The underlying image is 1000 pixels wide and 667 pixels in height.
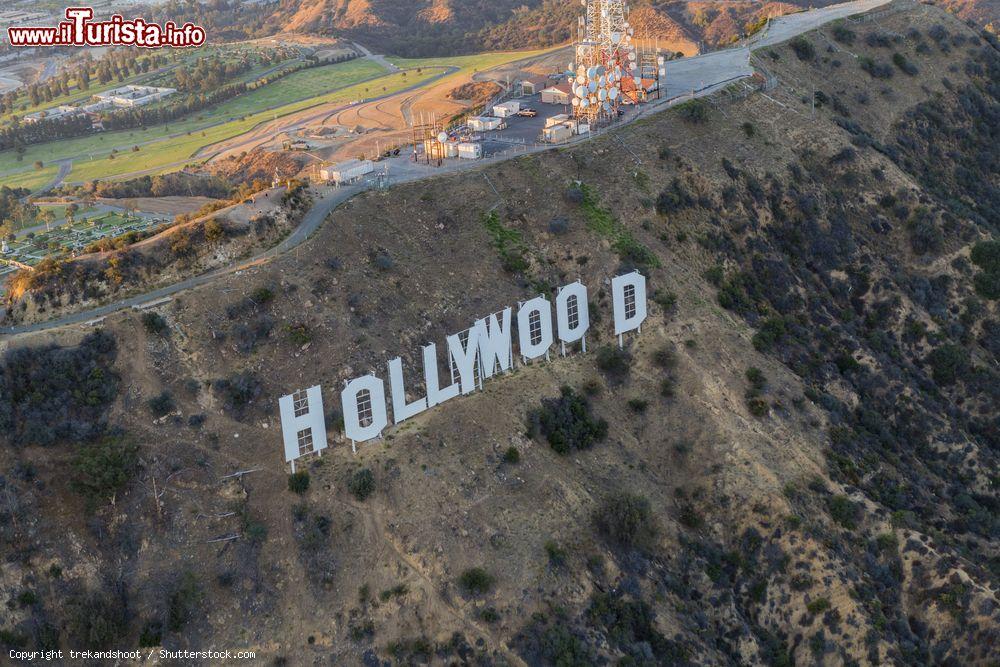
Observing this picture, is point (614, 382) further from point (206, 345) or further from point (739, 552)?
point (206, 345)

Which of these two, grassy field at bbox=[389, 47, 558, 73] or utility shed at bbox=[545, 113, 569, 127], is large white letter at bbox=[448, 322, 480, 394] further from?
grassy field at bbox=[389, 47, 558, 73]

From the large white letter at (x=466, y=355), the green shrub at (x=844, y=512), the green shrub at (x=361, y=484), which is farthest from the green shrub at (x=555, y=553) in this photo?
the green shrub at (x=844, y=512)

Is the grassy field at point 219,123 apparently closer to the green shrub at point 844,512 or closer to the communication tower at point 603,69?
the communication tower at point 603,69

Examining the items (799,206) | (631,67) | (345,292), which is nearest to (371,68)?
(631,67)

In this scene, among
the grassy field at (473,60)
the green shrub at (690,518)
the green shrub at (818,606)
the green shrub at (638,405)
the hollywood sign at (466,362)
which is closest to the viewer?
the hollywood sign at (466,362)

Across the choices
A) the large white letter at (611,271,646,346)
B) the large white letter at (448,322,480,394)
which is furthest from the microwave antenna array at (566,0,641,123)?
the large white letter at (448,322,480,394)

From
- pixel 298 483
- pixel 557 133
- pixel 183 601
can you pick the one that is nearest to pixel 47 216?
pixel 557 133

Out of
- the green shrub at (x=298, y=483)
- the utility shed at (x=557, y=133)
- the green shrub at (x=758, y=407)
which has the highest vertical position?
the utility shed at (x=557, y=133)

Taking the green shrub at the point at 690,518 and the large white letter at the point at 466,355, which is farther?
the green shrub at the point at 690,518

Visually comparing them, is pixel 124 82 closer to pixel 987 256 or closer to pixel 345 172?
pixel 345 172
